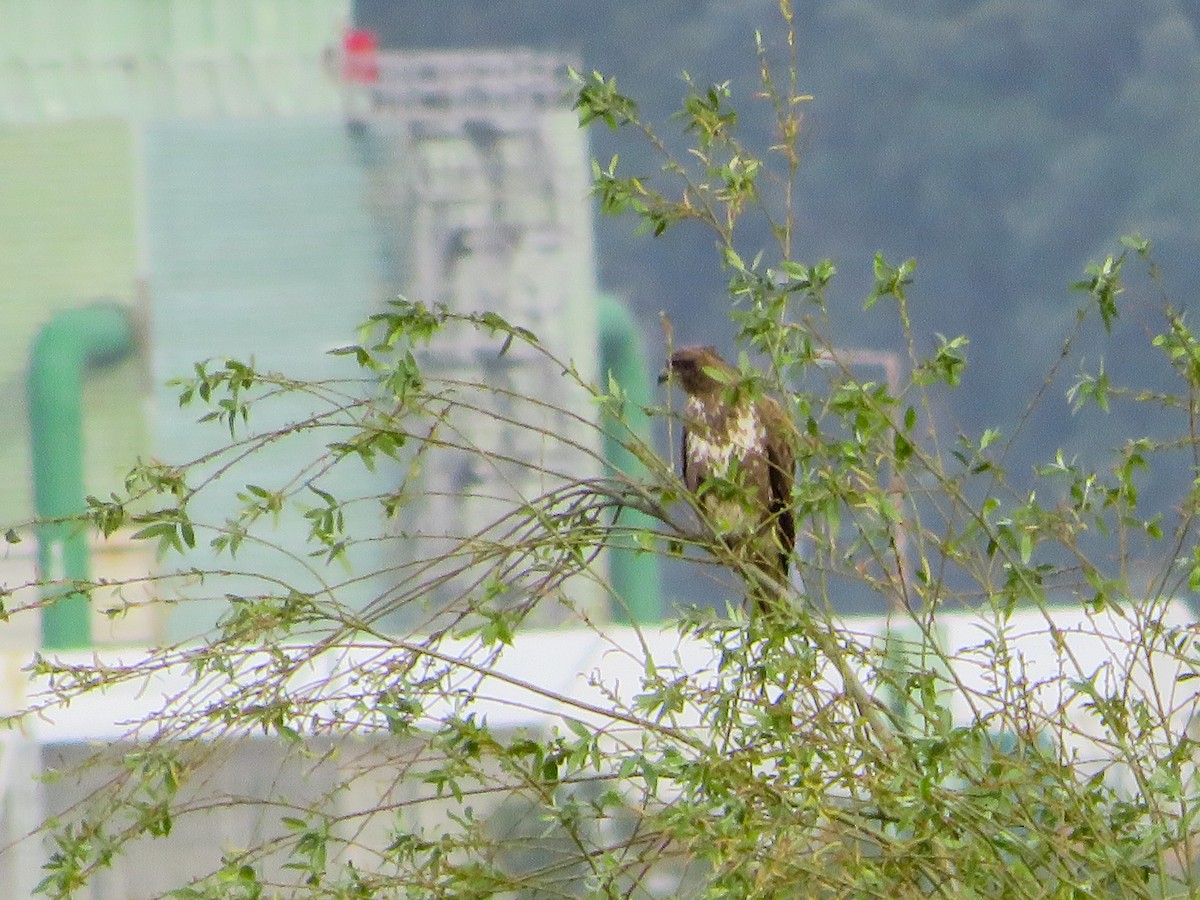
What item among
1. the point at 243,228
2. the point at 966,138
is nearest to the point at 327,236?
the point at 243,228

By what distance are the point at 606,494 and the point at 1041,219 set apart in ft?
98.1

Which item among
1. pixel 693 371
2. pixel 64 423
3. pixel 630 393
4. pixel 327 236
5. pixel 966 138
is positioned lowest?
pixel 693 371

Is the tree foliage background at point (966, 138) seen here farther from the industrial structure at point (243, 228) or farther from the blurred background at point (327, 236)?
the industrial structure at point (243, 228)

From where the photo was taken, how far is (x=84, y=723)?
1020cm

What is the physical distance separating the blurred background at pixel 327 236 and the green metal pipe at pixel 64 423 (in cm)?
4

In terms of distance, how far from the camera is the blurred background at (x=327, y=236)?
63.6 feet

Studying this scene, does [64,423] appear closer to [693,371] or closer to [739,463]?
[693,371]

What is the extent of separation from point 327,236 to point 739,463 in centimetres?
1995

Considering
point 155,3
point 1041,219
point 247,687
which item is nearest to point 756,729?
point 247,687

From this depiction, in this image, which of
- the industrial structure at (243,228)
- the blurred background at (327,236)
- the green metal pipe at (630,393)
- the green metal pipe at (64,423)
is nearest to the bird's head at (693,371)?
the blurred background at (327,236)

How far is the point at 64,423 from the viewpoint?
19.2 meters

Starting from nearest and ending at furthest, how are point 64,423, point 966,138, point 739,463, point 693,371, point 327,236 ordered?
point 739,463, point 693,371, point 64,423, point 327,236, point 966,138

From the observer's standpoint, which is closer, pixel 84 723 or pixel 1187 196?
pixel 84 723

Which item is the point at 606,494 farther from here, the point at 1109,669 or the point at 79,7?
the point at 79,7
